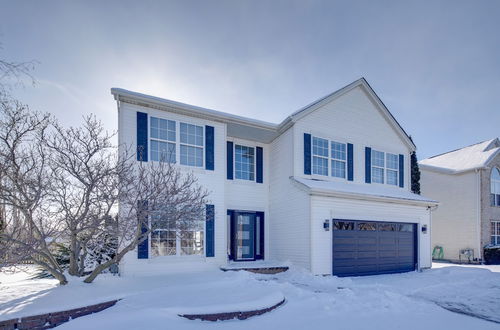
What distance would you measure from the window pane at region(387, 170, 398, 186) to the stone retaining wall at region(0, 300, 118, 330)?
41.9 feet

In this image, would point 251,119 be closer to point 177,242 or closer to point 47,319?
point 177,242

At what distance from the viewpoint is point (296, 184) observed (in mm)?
11055

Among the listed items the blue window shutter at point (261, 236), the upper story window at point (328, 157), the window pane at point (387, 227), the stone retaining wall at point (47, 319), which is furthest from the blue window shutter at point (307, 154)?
the stone retaining wall at point (47, 319)

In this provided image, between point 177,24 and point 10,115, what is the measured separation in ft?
17.7

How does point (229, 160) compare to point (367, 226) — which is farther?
point (229, 160)

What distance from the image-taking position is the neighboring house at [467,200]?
1727 cm

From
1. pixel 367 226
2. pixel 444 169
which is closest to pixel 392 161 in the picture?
pixel 367 226

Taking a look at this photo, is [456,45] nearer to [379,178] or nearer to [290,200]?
[379,178]

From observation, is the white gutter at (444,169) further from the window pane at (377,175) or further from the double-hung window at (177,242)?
the double-hung window at (177,242)

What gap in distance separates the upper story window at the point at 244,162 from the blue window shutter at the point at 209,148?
1583mm

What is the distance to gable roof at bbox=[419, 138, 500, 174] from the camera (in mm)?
17766

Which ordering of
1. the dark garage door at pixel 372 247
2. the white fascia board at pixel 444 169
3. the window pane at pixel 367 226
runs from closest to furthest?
1. the dark garage door at pixel 372 247
2. the window pane at pixel 367 226
3. the white fascia board at pixel 444 169

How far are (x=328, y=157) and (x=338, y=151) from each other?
644 mm

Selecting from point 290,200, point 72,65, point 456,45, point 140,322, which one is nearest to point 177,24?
point 72,65
